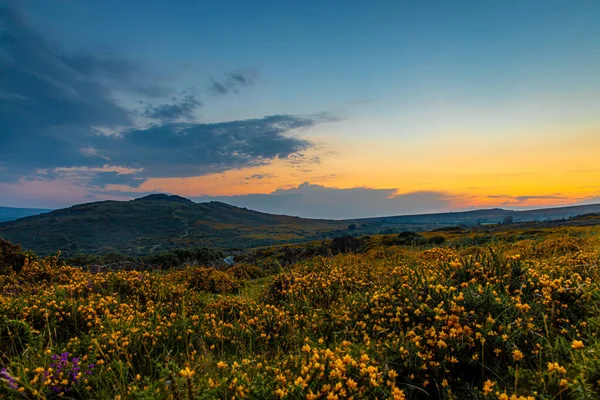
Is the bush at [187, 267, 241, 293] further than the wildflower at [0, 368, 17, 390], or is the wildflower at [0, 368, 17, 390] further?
the bush at [187, 267, 241, 293]

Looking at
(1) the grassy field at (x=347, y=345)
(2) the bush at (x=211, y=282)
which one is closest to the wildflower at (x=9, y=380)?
(1) the grassy field at (x=347, y=345)

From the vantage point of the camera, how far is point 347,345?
4418 mm

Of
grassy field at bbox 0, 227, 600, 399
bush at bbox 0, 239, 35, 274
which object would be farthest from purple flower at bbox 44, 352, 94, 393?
bush at bbox 0, 239, 35, 274

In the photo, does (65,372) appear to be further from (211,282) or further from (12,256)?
Answer: (12,256)

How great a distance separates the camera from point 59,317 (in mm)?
5934

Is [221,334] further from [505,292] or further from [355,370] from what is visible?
[505,292]

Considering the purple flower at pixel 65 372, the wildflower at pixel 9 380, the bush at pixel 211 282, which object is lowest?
the bush at pixel 211 282

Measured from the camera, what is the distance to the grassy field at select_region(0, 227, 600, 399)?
10.7 feet

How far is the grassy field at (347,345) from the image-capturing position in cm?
326

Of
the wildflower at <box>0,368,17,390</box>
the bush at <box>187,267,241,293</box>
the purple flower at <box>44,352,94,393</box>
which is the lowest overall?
the bush at <box>187,267,241,293</box>

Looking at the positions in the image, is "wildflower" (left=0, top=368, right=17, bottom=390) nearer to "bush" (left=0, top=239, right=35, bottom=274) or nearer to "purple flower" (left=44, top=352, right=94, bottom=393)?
"purple flower" (left=44, top=352, right=94, bottom=393)

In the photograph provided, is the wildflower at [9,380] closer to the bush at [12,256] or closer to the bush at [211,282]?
the bush at [211,282]

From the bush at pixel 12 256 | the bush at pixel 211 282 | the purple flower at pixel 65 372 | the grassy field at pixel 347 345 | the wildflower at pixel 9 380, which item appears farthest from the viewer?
the bush at pixel 12 256

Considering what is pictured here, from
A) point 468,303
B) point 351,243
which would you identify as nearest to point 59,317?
point 468,303
